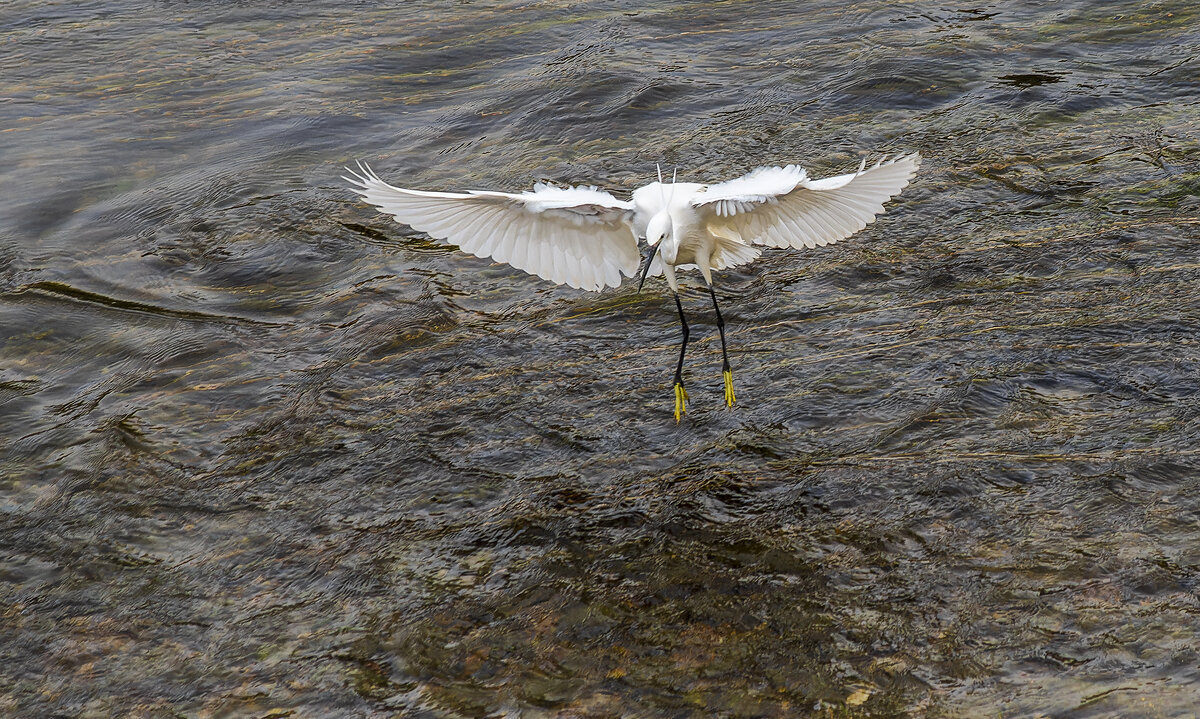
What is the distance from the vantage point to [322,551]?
4.39 metres

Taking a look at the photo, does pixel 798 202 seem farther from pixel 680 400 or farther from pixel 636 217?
pixel 680 400

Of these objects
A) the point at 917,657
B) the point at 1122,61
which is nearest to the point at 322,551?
the point at 917,657

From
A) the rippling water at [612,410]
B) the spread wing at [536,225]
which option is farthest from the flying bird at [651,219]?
the rippling water at [612,410]

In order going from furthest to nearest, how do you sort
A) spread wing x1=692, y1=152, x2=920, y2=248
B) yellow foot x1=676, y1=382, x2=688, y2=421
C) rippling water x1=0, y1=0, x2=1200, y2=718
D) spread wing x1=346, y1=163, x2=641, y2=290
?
yellow foot x1=676, y1=382, x2=688, y2=421 → spread wing x1=346, y1=163, x2=641, y2=290 → spread wing x1=692, y1=152, x2=920, y2=248 → rippling water x1=0, y1=0, x2=1200, y2=718

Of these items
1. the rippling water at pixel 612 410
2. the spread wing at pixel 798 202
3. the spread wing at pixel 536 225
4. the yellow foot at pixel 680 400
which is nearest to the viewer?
the rippling water at pixel 612 410

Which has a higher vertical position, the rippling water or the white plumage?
the white plumage

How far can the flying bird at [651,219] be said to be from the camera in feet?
14.8

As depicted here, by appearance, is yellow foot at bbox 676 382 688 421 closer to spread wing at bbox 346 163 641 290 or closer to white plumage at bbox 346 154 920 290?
white plumage at bbox 346 154 920 290

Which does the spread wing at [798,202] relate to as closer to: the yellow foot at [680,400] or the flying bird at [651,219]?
the flying bird at [651,219]

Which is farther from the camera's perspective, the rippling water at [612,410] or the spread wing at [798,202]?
the spread wing at [798,202]

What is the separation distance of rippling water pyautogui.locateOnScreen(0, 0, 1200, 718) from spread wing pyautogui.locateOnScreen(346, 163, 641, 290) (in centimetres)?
61

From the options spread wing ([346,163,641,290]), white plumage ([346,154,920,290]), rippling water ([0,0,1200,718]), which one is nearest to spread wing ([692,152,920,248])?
white plumage ([346,154,920,290])

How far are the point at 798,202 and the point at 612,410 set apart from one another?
1.30 metres

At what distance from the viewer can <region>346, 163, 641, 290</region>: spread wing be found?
4.61m
